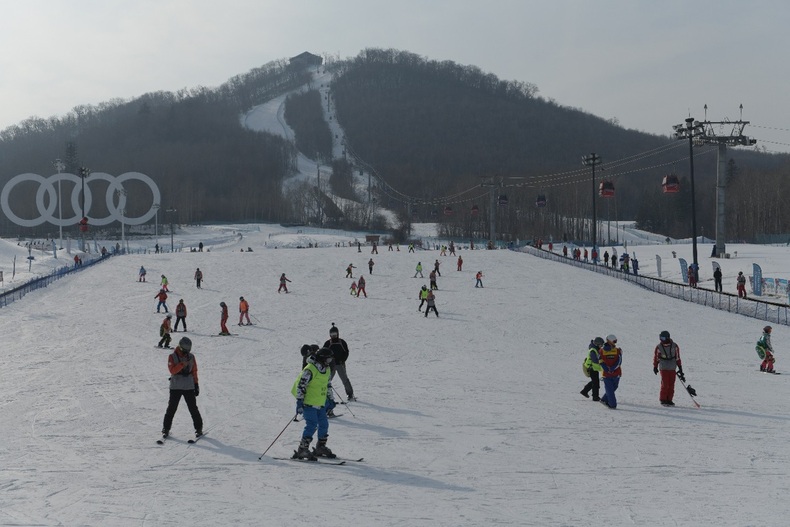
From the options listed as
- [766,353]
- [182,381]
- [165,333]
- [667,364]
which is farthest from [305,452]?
[165,333]

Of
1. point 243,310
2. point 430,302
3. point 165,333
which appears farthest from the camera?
point 430,302

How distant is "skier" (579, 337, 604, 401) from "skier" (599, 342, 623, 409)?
0.40 ft

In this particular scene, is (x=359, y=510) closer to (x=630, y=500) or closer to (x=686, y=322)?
(x=630, y=500)

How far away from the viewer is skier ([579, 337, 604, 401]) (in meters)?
11.8

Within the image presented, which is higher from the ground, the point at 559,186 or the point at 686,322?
the point at 559,186

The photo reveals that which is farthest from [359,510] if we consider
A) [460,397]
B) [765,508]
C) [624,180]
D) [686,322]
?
[624,180]

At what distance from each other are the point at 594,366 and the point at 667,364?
116 cm

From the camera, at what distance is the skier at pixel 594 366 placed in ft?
38.6

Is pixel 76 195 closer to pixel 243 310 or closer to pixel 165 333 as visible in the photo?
pixel 243 310

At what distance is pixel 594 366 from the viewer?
11.7 m

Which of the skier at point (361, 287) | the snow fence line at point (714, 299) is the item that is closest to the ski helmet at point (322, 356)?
the snow fence line at point (714, 299)

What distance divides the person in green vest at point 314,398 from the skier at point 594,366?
16.6 feet

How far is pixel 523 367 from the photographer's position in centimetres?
1683

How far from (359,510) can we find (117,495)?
2.44m
